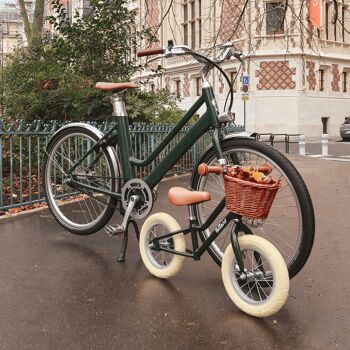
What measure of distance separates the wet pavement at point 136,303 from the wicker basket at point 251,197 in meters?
0.60

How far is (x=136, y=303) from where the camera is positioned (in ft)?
10.1

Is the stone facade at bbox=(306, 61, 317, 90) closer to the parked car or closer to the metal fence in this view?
the parked car

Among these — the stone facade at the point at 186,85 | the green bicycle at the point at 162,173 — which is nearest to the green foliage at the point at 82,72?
the green bicycle at the point at 162,173

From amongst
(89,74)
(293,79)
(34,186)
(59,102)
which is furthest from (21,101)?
(293,79)

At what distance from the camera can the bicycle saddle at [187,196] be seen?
3138 millimetres

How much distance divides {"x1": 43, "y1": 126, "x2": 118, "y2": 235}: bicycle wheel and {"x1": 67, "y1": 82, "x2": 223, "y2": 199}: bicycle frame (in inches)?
2.7

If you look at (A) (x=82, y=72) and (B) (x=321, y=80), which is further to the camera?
(B) (x=321, y=80)

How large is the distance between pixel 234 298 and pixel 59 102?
7.36 m

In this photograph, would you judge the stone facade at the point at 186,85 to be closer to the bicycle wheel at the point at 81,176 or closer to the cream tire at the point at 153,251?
the bicycle wheel at the point at 81,176

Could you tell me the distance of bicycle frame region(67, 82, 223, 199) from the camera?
3.39 m

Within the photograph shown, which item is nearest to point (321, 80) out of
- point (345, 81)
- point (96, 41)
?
point (345, 81)

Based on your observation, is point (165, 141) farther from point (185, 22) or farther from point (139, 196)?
point (185, 22)

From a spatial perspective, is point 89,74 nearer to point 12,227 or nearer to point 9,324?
point 12,227

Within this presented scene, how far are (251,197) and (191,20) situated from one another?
32.5 meters
